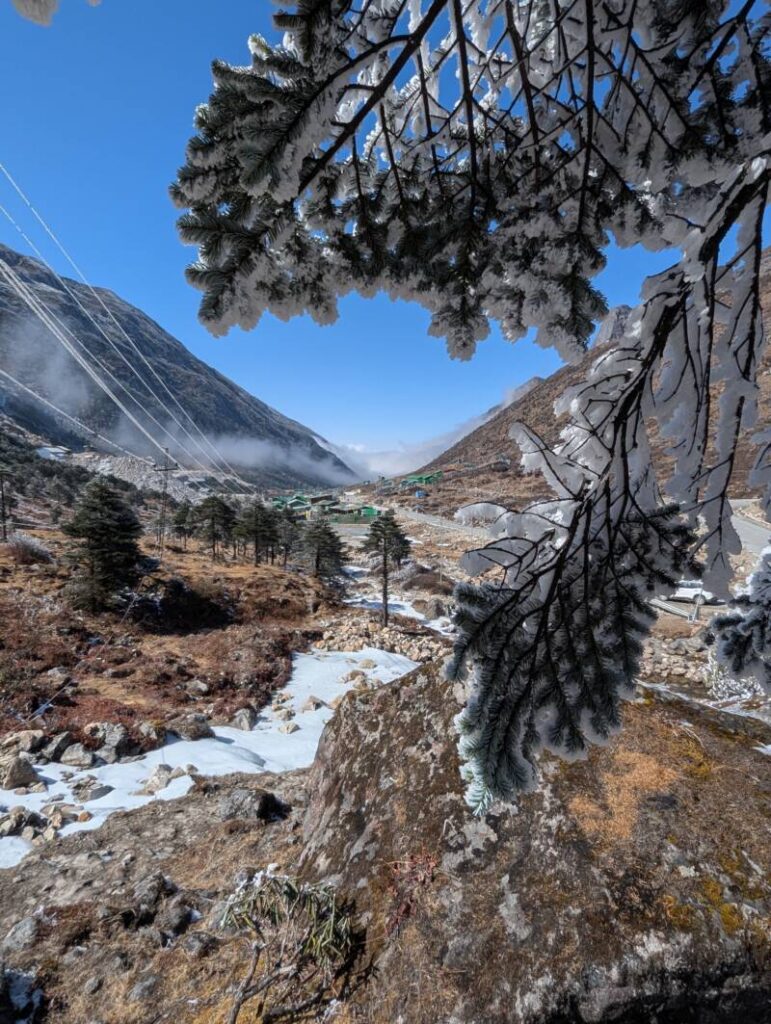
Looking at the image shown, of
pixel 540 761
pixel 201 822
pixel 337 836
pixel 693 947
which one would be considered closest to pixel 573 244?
pixel 540 761

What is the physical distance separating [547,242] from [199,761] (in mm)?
11060

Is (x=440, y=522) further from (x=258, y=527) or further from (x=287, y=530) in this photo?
(x=258, y=527)

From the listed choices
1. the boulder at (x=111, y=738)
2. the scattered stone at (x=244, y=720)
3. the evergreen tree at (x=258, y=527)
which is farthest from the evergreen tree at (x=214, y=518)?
the boulder at (x=111, y=738)

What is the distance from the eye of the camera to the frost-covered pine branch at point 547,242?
1804 mm

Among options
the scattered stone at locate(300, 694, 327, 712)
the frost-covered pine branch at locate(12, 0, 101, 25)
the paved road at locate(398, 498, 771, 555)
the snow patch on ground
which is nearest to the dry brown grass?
the paved road at locate(398, 498, 771, 555)

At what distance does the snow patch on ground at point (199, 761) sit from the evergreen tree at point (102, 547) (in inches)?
447

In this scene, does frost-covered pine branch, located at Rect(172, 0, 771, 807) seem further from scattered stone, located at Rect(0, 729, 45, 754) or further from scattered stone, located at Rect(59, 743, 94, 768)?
scattered stone, located at Rect(0, 729, 45, 754)

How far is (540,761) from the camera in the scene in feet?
12.6

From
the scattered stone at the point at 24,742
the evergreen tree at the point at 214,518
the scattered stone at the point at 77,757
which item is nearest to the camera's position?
the scattered stone at the point at 77,757

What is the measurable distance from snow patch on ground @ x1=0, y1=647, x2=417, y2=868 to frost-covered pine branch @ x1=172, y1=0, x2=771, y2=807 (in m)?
6.13

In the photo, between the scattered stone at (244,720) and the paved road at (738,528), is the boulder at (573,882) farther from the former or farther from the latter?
the scattered stone at (244,720)

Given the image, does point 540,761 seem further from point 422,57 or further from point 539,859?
point 422,57

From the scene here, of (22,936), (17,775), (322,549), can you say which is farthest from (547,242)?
(322,549)

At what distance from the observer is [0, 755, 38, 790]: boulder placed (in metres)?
8.20
